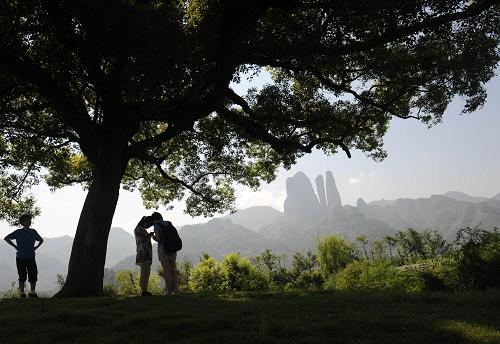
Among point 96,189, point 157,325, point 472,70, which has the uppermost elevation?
point 472,70

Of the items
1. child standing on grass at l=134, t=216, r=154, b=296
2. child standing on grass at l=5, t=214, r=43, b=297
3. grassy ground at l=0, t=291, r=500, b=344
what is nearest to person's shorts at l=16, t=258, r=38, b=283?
child standing on grass at l=5, t=214, r=43, b=297

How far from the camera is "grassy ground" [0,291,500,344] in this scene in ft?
14.6

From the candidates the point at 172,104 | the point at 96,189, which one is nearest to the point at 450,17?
the point at 172,104

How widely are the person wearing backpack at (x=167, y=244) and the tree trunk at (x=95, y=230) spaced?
267 cm

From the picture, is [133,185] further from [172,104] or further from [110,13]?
[110,13]

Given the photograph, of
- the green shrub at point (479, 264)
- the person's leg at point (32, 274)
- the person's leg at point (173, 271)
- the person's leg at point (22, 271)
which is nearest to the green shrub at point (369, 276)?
the green shrub at point (479, 264)

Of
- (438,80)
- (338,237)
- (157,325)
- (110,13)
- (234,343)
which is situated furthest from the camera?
(338,237)

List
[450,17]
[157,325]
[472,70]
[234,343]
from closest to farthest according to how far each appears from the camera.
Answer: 1. [234,343]
2. [157,325]
3. [450,17]
4. [472,70]

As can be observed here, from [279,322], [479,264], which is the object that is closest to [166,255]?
[279,322]

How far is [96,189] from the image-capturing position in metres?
12.7

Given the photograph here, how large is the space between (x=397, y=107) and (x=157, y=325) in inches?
546

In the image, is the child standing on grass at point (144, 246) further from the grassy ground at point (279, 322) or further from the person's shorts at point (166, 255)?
the grassy ground at point (279, 322)

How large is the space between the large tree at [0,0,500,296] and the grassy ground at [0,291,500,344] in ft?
19.3

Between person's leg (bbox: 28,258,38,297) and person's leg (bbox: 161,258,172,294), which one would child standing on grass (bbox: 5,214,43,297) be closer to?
person's leg (bbox: 28,258,38,297)
